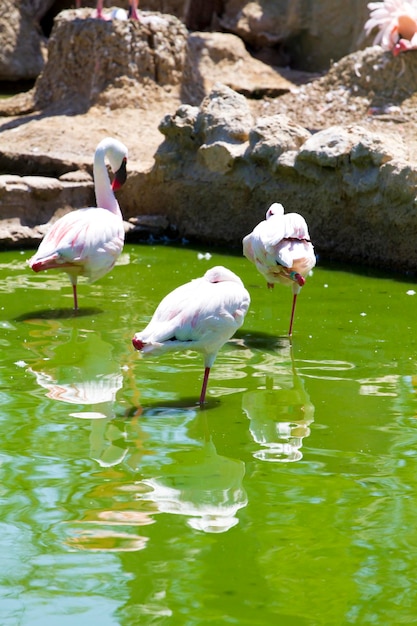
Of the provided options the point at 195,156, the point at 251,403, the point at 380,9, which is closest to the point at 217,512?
the point at 251,403

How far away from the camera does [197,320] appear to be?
385 cm

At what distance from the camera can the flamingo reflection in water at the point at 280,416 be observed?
3.65 meters

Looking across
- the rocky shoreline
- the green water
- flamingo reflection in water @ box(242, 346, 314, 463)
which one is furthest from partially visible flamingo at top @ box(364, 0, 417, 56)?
flamingo reflection in water @ box(242, 346, 314, 463)

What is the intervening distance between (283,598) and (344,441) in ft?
3.93

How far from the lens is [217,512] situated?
10.2 ft

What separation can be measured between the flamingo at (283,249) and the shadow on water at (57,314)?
106 centimetres

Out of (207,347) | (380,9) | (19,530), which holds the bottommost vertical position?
(19,530)

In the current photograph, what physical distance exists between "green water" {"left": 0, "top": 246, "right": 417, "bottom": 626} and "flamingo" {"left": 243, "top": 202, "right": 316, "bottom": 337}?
0.37 m

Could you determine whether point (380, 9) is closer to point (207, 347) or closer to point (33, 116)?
point (33, 116)

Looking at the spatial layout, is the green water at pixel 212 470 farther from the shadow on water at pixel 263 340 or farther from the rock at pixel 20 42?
the rock at pixel 20 42

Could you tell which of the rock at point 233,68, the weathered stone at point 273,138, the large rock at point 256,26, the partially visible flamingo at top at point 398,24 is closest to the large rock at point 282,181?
the weathered stone at point 273,138

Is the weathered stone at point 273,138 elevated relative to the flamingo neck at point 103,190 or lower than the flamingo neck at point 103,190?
elevated

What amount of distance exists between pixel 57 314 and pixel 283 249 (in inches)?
54.7

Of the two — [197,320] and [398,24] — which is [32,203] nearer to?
[398,24]
